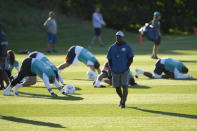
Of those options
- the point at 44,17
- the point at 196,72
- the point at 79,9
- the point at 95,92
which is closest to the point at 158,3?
the point at 79,9

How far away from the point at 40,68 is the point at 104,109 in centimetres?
263

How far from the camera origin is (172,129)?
357 inches

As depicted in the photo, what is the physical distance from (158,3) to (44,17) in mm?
8545

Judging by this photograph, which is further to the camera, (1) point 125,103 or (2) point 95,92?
(2) point 95,92

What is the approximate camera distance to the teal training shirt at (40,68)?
42.0 feet

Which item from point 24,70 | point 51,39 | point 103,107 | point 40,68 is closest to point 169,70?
point 40,68

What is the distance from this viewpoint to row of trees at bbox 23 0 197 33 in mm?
35625

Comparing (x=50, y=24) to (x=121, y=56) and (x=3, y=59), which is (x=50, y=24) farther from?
(x=121, y=56)

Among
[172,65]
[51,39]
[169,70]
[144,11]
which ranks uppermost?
[144,11]

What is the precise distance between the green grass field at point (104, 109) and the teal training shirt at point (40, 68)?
0.61 metres

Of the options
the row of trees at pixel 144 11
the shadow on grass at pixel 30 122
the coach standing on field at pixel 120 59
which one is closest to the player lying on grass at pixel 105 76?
the coach standing on field at pixel 120 59

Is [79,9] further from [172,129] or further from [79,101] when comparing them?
[172,129]

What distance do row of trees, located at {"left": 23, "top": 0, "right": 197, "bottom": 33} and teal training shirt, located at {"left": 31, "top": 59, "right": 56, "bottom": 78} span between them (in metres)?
22.8

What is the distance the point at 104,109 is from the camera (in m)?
11.0
